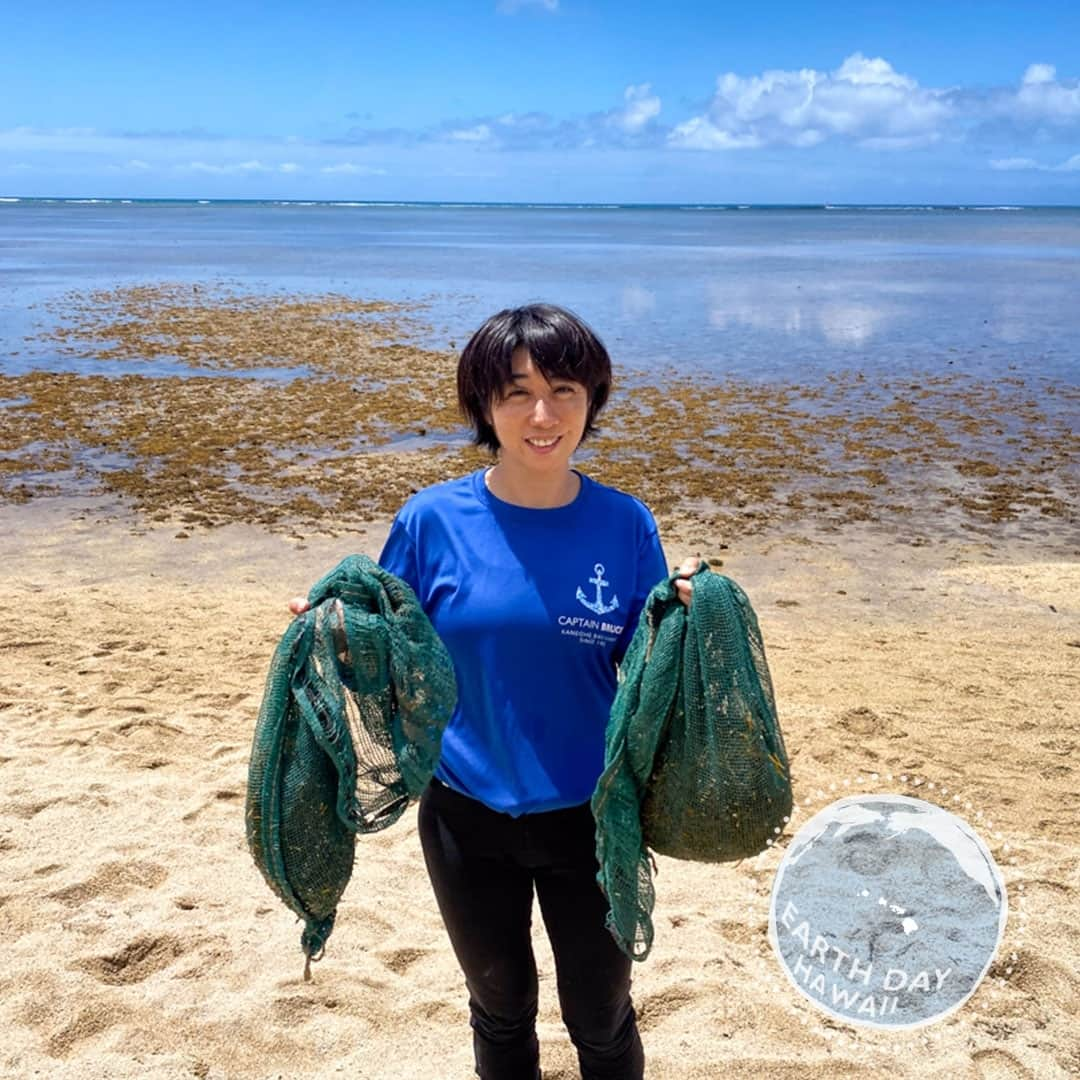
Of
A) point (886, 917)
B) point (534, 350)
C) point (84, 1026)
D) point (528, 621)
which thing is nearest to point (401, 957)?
point (84, 1026)

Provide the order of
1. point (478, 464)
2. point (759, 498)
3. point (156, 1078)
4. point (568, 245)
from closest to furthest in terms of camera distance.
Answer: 1. point (156, 1078)
2. point (759, 498)
3. point (478, 464)
4. point (568, 245)

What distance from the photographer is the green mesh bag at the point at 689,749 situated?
91.7 inches

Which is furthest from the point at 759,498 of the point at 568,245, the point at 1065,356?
the point at 568,245

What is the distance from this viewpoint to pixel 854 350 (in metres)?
22.1

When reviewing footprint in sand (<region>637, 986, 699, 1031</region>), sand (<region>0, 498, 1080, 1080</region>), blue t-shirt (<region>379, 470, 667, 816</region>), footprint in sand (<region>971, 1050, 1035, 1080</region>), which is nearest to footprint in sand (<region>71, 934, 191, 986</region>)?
sand (<region>0, 498, 1080, 1080</region>)

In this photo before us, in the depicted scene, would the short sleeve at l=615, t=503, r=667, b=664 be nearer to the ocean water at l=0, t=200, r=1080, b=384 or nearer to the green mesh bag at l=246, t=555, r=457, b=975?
the green mesh bag at l=246, t=555, r=457, b=975

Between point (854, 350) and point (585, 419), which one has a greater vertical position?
point (585, 419)

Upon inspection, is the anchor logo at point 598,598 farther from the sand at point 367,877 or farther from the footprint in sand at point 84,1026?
the footprint in sand at point 84,1026

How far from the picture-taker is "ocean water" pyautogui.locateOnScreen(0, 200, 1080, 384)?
2139 cm

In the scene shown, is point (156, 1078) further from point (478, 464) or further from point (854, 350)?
point (854, 350)

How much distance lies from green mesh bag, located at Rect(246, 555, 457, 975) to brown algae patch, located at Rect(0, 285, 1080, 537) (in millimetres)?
6645

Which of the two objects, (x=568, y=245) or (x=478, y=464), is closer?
(x=478, y=464)

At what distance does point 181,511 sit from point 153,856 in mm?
6934

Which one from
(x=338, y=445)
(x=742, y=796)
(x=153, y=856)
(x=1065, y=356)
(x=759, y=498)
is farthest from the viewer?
(x=1065, y=356)
